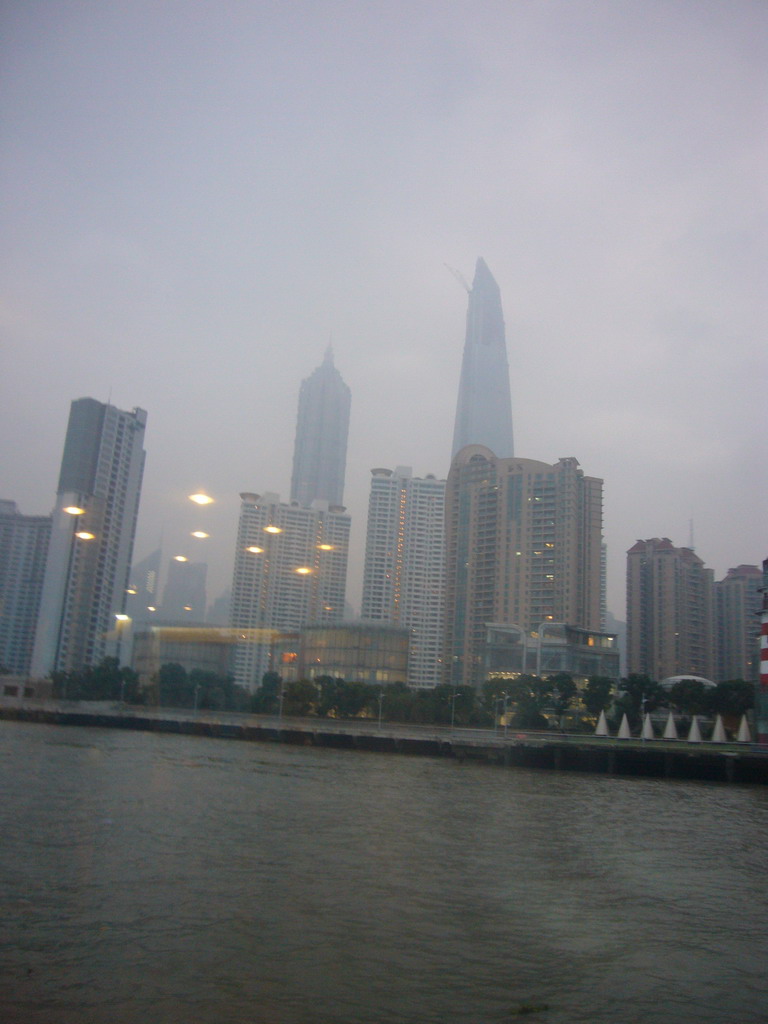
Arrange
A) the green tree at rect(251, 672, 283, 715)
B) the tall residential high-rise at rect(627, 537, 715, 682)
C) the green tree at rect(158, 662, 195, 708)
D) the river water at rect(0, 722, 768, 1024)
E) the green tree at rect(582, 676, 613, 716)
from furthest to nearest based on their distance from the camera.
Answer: the tall residential high-rise at rect(627, 537, 715, 682)
the green tree at rect(158, 662, 195, 708)
the green tree at rect(251, 672, 283, 715)
the green tree at rect(582, 676, 613, 716)
the river water at rect(0, 722, 768, 1024)

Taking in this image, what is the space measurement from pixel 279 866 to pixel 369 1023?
637 cm

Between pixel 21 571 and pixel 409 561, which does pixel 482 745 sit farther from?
pixel 409 561

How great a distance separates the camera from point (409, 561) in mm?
105312

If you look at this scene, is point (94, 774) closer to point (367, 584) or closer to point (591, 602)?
point (591, 602)

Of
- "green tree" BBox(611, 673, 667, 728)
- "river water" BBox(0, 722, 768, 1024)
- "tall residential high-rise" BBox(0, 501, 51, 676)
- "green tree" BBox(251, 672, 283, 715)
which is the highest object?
A: "tall residential high-rise" BBox(0, 501, 51, 676)

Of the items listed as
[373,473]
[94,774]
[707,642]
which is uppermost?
[373,473]

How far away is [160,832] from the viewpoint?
15438mm

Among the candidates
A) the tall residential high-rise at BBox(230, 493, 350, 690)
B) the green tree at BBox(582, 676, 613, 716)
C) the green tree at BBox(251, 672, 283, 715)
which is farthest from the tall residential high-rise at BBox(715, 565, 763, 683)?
the green tree at BBox(251, 672, 283, 715)

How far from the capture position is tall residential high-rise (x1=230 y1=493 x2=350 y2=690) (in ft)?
242

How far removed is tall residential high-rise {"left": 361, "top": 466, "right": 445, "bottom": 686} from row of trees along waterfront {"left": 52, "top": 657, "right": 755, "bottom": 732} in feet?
98.6

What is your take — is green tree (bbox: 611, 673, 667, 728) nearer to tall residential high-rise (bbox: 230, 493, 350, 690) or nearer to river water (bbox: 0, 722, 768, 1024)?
tall residential high-rise (bbox: 230, 493, 350, 690)

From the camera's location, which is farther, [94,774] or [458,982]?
[94,774]

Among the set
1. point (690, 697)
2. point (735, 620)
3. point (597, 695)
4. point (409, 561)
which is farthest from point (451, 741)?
point (409, 561)

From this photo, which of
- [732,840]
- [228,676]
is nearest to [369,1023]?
[732,840]
